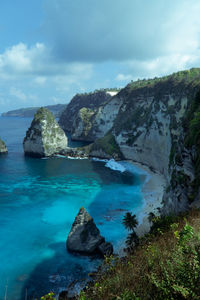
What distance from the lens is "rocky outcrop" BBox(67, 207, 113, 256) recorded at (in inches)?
1449

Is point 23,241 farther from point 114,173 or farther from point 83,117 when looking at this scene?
point 83,117

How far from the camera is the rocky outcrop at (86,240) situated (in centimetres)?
3681

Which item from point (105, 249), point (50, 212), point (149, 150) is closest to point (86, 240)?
point (105, 249)

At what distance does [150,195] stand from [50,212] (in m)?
27.8

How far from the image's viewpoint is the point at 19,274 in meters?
32.8

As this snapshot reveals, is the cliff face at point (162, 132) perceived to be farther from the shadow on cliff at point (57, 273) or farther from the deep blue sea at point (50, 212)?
the shadow on cliff at point (57, 273)

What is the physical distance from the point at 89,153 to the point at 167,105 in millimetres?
46567

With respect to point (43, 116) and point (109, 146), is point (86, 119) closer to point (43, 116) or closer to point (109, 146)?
point (43, 116)

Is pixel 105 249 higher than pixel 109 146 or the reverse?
the reverse

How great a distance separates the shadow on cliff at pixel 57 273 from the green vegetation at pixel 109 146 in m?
66.4

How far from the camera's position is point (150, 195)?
201 feet

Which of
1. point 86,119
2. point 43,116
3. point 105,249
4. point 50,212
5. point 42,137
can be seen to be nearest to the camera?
point 105,249

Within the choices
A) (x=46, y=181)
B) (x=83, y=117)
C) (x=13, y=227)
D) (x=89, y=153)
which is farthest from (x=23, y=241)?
(x=83, y=117)

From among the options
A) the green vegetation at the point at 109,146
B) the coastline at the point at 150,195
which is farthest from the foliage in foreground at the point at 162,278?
the green vegetation at the point at 109,146
